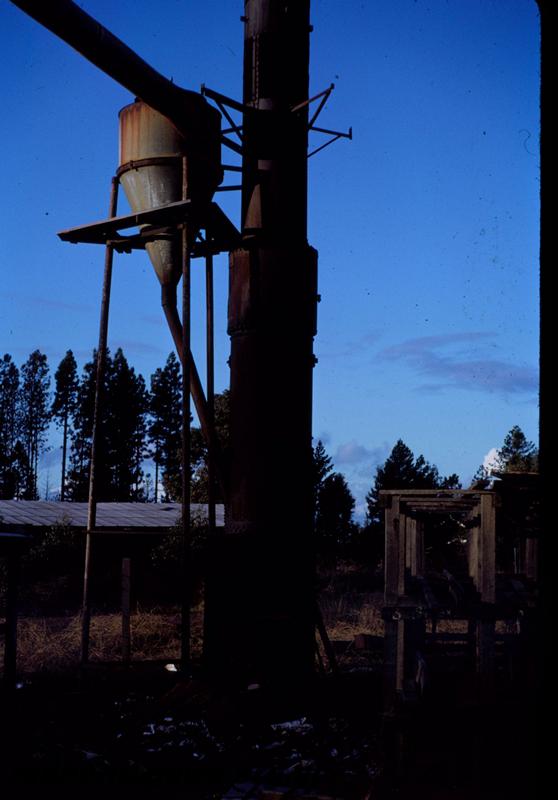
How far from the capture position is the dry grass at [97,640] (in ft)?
52.2

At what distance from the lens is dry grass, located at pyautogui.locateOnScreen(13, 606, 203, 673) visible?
52.2 feet

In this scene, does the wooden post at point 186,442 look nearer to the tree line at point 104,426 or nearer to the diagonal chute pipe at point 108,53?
the diagonal chute pipe at point 108,53

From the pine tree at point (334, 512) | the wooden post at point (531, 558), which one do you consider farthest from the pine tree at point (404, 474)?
the wooden post at point (531, 558)

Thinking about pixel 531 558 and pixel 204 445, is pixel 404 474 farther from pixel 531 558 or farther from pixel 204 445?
pixel 531 558

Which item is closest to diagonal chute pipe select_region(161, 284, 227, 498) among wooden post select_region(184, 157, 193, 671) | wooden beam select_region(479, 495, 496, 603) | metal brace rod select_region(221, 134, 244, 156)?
wooden post select_region(184, 157, 193, 671)

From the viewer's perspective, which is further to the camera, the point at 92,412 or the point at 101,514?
the point at 92,412

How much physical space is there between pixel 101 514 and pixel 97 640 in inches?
516

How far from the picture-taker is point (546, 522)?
5.95 ft

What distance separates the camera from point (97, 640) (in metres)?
18.1

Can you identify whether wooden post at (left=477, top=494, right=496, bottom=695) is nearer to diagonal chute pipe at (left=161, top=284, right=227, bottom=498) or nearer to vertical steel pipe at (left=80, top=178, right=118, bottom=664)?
diagonal chute pipe at (left=161, top=284, right=227, bottom=498)

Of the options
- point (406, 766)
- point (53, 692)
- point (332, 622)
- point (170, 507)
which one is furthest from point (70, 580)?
point (406, 766)

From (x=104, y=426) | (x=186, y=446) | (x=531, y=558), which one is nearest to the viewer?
(x=186, y=446)

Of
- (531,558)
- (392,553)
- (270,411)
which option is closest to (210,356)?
(270,411)

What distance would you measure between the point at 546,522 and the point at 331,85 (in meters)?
10.8
